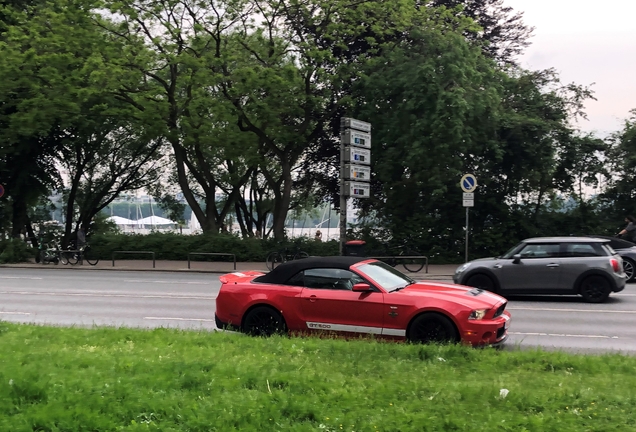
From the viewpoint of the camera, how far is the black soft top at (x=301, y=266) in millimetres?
10445

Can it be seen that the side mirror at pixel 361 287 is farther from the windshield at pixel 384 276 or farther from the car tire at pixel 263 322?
the car tire at pixel 263 322

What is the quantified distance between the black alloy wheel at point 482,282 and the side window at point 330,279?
6391mm

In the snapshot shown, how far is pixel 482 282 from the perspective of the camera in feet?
51.9

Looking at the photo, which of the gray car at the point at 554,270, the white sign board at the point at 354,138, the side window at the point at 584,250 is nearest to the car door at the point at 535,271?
the gray car at the point at 554,270

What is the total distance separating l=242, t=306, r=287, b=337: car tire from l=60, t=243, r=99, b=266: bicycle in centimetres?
2163

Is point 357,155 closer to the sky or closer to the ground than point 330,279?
closer to the sky

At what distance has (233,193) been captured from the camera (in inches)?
1684

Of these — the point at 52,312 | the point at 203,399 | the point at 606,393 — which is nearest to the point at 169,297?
the point at 52,312

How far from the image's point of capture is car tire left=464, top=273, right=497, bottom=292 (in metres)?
15.8

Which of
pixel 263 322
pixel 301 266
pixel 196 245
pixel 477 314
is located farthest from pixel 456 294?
pixel 196 245

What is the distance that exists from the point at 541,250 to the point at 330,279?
7294 mm

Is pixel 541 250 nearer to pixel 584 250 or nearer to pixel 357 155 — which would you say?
pixel 584 250

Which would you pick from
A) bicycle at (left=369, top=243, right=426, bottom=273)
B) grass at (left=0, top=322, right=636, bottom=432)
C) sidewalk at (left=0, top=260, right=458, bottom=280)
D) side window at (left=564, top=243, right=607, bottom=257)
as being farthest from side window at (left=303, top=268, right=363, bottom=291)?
bicycle at (left=369, top=243, right=426, bottom=273)

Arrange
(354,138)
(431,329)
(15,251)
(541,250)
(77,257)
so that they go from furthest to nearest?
1. (15,251)
2. (77,257)
3. (354,138)
4. (541,250)
5. (431,329)
